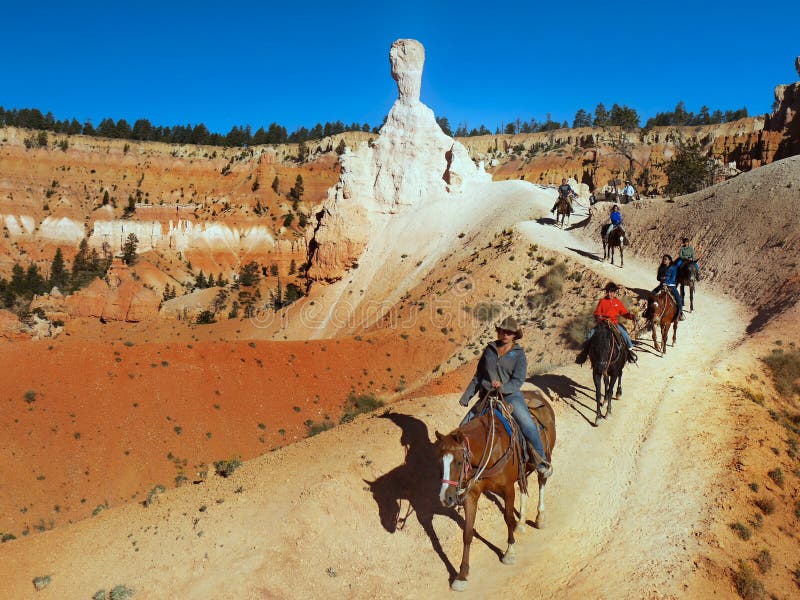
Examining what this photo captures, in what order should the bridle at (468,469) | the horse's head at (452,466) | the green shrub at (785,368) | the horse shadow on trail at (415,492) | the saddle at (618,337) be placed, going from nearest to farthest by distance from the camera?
the horse's head at (452,466) < the bridle at (468,469) < the horse shadow on trail at (415,492) < the saddle at (618,337) < the green shrub at (785,368)

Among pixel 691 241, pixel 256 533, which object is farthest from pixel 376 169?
pixel 256 533

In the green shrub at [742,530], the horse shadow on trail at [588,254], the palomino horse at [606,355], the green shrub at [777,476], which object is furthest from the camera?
the horse shadow on trail at [588,254]

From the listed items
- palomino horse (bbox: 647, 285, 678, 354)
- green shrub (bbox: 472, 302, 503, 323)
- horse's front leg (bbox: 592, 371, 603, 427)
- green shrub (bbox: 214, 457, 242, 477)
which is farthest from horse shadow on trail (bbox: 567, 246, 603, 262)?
green shrub (bbox: 214, 457, 242, 477)

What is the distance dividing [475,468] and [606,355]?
5549mm

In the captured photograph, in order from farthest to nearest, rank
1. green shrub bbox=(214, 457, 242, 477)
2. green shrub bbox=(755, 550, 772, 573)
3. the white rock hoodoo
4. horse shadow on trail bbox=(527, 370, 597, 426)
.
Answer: the white rock hoodoo
horse shadow on trail bbox=(527, 370, 597, 426)
green shrub bbox=(214, 457, 242, 477)
green shrub bbox=(755, 550, 772, 573)

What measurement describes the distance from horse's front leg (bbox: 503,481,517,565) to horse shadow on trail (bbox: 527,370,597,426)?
436 cm

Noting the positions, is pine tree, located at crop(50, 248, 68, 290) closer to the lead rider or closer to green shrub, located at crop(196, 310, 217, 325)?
green shrub, located at crop(196, 310, 217, 325)

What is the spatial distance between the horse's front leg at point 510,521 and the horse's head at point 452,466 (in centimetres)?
125

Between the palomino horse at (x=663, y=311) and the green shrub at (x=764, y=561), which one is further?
the palomino horse at (x=663, y=311)

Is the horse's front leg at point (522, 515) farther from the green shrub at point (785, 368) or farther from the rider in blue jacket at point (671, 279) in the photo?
Result: the rider in blue jacket at point (671, 279)

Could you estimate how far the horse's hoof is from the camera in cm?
729

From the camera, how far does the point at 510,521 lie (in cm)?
765

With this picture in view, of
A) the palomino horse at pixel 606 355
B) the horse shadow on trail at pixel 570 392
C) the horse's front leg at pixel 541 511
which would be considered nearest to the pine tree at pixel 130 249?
the horse shadow on trail at pixel 570 392

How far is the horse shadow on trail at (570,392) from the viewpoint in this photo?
11835 mm
